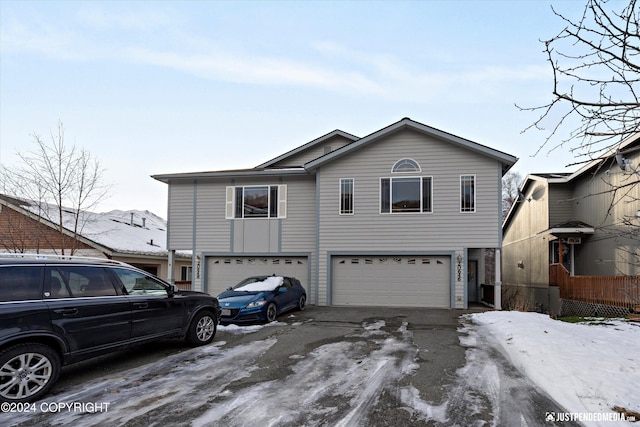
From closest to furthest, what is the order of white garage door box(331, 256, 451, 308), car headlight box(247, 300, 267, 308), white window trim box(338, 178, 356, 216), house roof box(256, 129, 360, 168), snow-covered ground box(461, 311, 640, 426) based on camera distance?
1. snow-covered ground box(461, 311, 640, 426)
2. car headlight box(247, 300, 267, 308)
3. white garage door box(331, 256, 451, 308)
4. white window trim box(338, 178, 356, 216)
5. house roof box(256, 129, 360, 168)

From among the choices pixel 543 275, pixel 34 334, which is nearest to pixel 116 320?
pixel 34 334

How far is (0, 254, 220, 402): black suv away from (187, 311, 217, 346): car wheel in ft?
1.24

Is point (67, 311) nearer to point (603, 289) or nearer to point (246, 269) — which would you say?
point (246, 269)

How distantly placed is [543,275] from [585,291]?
5.51 m

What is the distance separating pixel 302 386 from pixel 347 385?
0.58 metres

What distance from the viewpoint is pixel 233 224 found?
55.7 feet

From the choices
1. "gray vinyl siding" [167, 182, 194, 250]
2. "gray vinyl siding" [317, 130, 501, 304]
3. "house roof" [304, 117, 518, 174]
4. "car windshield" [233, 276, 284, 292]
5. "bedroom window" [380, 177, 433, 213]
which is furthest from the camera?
"gray vinyl siding" [167, 182, 194, 250]

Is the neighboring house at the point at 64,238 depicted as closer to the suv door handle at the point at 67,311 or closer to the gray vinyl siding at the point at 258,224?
the gray vinyl siding at the point at 258,224

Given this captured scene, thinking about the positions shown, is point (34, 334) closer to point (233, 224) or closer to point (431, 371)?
point (431, 371)

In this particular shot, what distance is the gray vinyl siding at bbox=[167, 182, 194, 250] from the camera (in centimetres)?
1736

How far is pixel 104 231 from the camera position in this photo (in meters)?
20.8

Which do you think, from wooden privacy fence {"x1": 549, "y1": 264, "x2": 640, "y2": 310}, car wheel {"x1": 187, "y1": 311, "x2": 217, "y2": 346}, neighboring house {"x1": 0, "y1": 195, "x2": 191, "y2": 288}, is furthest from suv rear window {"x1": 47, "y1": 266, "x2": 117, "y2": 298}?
wooden privacy fence {"x1": 549, "y1": 264, "x2": 640, "y2": 310}

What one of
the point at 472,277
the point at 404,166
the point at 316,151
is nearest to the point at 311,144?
the point at 316,151

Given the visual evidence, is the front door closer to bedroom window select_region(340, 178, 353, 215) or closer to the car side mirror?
bedroom window select_region(340, 178, 353, 215)
